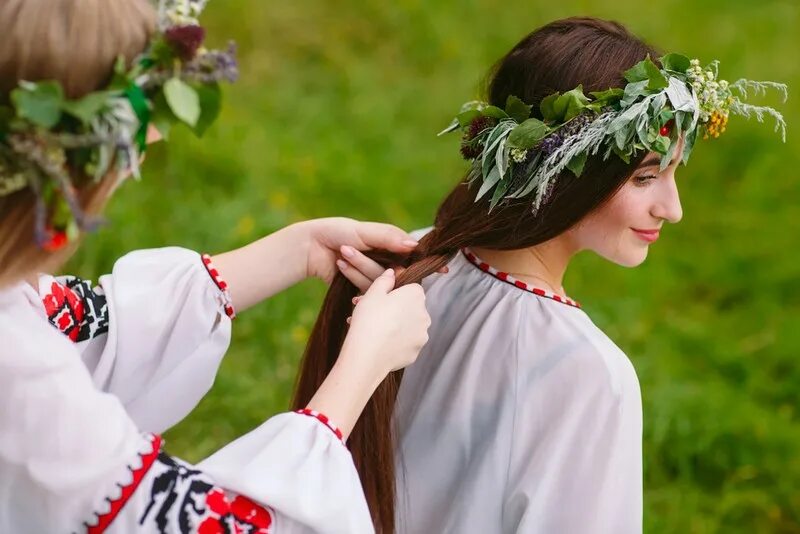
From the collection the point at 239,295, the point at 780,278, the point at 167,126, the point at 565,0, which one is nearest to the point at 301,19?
the point at 565,0

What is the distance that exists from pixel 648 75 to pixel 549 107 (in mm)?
183

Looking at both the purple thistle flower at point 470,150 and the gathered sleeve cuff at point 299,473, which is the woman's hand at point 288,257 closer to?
the purple thistle flower at point 470,150

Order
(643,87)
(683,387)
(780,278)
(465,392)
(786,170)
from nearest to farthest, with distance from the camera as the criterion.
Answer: (643,87) → (465,392) → (683,387) → (780,278) → (786,170)

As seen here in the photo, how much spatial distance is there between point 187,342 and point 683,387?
2.20 meters

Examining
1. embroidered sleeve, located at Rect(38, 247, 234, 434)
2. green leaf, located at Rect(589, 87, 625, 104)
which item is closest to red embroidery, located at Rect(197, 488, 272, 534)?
embroidered sleeve, located at Rect(38, 247, 234, 434)

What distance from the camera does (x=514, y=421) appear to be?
1977mm

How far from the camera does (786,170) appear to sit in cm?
504

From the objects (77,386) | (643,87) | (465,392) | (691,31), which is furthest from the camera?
(691,31)

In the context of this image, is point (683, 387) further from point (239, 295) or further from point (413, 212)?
point (239, 295)

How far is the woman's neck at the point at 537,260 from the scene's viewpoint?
2.10 meters

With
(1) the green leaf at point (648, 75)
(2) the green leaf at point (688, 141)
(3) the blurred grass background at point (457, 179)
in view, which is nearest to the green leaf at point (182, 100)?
(1) the green leaf at point (648, 75)

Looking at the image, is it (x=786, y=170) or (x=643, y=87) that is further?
(x=786, y=170)

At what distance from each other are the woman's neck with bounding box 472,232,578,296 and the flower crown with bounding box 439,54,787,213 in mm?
159

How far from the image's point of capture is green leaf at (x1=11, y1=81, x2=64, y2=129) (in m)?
1.35
